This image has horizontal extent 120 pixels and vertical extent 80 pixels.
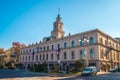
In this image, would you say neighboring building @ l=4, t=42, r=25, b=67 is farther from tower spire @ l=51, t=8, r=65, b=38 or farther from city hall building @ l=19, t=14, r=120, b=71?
tower spire @ l=51, t=8, r=65, b=38

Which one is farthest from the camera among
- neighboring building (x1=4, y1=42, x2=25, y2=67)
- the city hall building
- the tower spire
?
neighboring building (x1=4, y1=42, x2=25, y2=67)

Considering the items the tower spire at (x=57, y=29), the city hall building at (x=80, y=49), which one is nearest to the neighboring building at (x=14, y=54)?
the city hall building at (x=80, y=49)

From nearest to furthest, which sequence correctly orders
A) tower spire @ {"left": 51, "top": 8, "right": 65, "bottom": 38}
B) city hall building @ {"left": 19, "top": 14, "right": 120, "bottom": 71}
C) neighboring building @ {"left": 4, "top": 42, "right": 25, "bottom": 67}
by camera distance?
city hall building @ {"left": 19, "top": 14, "right": 120, "bottom": 71} → tower spire @ {"left": 51, "top": 8, "right": 65, "bottom": 38} → neighboring building @ {"left": 4, "top": 42, "right": 25, "bottom": 67}

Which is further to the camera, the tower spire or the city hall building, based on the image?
the tower spire

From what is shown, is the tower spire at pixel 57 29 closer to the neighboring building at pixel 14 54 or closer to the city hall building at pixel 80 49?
the city hall building at pixel 80 49

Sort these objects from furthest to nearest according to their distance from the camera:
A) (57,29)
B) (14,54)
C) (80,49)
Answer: (14,54), (57,29), (80,49)

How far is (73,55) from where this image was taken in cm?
5300

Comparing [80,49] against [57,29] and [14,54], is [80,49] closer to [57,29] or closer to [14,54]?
[57,29]

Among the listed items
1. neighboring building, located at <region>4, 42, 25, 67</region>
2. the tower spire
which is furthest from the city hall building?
neighboring building, located at <region>4, 42, 25, 67</region>

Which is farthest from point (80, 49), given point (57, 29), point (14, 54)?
point (14, 54)

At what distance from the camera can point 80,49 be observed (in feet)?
166

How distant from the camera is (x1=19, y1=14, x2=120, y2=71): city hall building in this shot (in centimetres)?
4697

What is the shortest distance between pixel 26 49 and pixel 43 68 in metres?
32.9

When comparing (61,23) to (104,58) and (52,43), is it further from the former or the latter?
(104,58)
